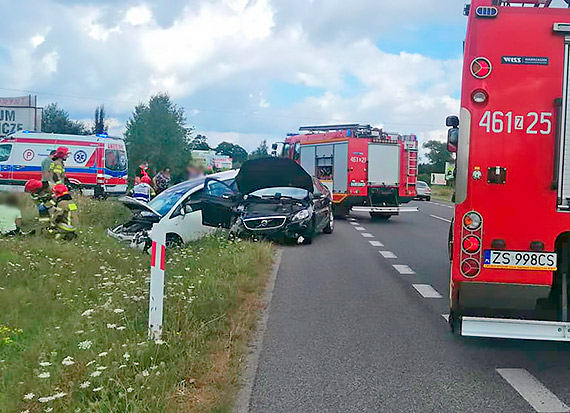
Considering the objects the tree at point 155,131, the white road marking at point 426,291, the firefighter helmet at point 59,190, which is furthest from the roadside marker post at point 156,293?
the tree at point 155,131

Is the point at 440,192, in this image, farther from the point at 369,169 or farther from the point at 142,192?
the point at 142,192

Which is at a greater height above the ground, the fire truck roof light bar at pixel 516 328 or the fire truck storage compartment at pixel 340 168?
the fire truck storage compartment at pixel 340 168

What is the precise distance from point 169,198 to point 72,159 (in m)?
19.5

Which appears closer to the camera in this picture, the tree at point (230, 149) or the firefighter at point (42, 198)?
the firefighter at point (42, 198)

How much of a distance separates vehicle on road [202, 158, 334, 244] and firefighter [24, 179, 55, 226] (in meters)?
2.94

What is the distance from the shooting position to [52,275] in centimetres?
→ 912

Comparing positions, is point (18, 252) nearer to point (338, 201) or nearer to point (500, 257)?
point (500, 257)

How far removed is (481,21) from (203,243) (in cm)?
812

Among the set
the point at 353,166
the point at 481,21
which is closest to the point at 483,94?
the point at 481,21

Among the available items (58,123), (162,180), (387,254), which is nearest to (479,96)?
(387,254)

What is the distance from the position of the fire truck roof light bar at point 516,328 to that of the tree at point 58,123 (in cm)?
7633

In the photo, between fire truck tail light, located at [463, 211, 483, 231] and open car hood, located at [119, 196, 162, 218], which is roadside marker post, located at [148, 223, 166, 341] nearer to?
fire truck tail light, located at [463, 211, 483, 231]

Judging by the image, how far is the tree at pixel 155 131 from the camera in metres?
42.9

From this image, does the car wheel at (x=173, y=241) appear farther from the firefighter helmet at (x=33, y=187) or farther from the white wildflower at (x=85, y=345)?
the white wildflower at (x=85, y=345)
